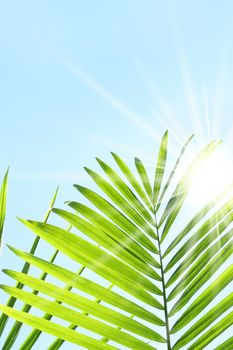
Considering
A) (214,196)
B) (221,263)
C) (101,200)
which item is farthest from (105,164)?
(221,263)

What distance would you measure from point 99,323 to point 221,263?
26 cm

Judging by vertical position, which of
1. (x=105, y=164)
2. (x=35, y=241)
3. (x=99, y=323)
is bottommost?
(x=99, y=323)

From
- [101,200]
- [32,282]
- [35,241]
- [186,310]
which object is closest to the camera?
[32,282]

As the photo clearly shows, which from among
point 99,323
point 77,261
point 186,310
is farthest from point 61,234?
point 186,310

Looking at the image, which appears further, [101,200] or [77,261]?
[101,200]

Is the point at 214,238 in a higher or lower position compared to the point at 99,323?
higher

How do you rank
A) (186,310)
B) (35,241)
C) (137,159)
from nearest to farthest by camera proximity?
(186,310), (35,241), (137,159)

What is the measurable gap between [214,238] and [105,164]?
1.09 feet

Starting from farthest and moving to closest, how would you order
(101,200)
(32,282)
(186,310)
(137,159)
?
1. (137,159)
2. (101,200)
3. (186,310)
4. (32,282)

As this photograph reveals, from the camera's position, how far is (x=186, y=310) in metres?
0.98

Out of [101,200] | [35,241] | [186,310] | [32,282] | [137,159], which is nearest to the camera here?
[32,282]

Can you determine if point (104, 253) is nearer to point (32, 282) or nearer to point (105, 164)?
point (32, 282)

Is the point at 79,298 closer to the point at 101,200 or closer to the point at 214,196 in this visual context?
the point at 101,200

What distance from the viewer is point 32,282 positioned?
86 centimetres
